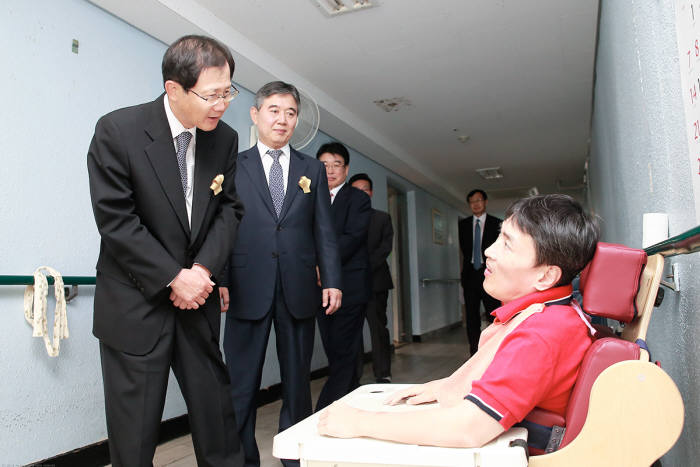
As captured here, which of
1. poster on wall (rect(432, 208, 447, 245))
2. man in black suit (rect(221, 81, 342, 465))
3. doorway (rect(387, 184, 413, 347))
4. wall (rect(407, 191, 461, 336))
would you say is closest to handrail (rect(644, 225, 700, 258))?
man in black suit (rect(221, 81, 342, 465))

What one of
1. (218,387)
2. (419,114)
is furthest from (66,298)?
(419,114)

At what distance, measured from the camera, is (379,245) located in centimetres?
429

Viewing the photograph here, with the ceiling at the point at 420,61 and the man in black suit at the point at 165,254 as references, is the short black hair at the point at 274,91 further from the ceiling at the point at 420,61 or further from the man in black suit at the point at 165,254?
the ceiling at the point at 420,61

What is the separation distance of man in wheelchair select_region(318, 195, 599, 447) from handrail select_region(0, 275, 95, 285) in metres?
1.71

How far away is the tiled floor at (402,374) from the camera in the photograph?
241 cm

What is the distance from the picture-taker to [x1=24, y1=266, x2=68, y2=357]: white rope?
2.10 m

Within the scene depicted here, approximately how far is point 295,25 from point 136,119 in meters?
2.19

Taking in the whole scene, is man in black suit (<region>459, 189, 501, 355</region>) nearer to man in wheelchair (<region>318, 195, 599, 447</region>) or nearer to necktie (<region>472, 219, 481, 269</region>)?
necktie (<region>472, 219, 481, 269</region>)

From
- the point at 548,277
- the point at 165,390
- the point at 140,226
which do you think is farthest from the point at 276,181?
the point at 548,277

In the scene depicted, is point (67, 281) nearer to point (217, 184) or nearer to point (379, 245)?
point (217, 184)

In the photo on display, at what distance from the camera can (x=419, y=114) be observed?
515 cm

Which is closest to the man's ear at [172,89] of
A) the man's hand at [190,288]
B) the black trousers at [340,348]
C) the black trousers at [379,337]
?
the man's hand at [190,288]

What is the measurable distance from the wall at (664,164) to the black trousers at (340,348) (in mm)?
1474

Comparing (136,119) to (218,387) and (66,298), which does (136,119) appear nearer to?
(218,387)
